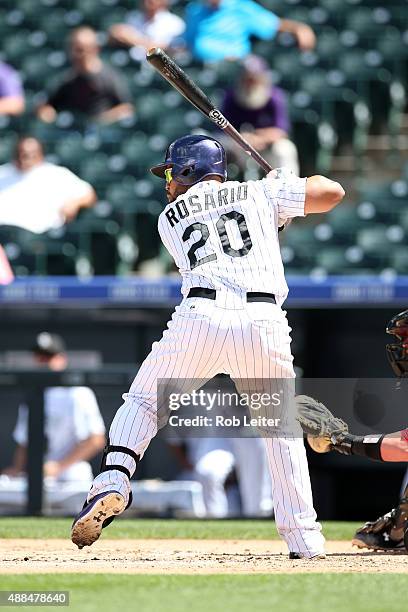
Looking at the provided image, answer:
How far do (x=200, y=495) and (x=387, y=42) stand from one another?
4.98 m

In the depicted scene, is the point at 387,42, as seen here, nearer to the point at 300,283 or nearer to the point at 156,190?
the point at 156,190

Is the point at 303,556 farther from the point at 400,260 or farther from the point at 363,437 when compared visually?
the point at 400,260

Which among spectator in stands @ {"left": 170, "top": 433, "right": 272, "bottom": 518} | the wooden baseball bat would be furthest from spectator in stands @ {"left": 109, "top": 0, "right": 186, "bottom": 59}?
the wooden baseball bat

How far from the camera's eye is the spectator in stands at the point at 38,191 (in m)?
9.50

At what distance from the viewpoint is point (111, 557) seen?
4961mm

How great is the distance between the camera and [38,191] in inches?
372

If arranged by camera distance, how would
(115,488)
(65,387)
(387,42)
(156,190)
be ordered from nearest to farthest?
(115,488), (65,387), (156,190), (387,42)

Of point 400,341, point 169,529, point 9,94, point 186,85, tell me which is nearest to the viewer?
point 400,341

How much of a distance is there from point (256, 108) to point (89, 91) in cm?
157

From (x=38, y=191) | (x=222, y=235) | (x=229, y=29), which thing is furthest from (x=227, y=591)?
(x=229, y=29)

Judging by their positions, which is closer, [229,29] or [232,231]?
[232,231]

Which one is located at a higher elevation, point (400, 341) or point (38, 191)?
point (38, 191)

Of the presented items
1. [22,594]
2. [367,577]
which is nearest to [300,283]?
[367,577]

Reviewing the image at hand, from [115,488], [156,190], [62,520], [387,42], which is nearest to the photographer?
[115,488]
